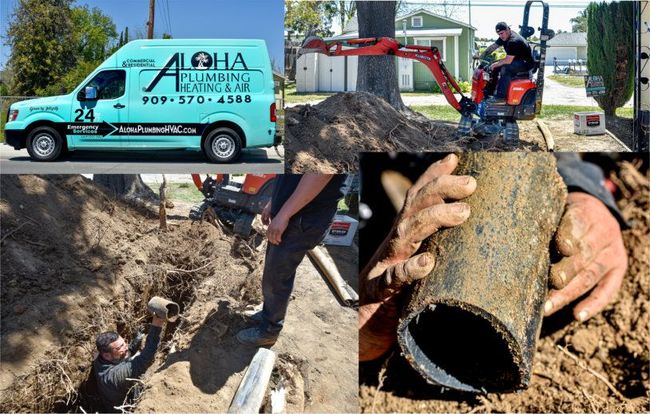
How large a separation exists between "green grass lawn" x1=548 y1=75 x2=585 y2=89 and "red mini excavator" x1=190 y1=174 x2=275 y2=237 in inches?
231

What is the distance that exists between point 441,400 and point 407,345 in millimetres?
505

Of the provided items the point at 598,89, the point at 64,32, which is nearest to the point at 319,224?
the point at 64,32

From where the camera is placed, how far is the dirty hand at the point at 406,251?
3926mm

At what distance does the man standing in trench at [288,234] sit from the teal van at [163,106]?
4460 mm

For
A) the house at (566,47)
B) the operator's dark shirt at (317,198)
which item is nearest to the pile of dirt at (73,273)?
the operator's dark shirt at (317,198)

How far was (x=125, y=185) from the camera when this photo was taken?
5.02 metres

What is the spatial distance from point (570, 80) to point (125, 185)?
685cm

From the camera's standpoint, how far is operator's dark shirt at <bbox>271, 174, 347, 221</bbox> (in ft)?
14.5

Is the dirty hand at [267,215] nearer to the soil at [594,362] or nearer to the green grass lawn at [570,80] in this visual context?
the soil at [594,362]

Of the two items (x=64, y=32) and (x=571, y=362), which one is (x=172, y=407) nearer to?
(x=571, y=362)

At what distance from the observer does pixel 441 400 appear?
13.7ft

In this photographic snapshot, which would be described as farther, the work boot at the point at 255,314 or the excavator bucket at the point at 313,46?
the excavator bucket at the point at 313,46

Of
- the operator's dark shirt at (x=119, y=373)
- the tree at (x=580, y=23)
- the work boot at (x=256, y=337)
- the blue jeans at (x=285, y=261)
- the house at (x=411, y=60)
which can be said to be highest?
the tree at (x=580, y=23)

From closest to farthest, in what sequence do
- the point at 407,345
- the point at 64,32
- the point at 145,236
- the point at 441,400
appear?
the point at 407,345 < the point at 441,400 < the point at 145,236 < the point at 64,32
